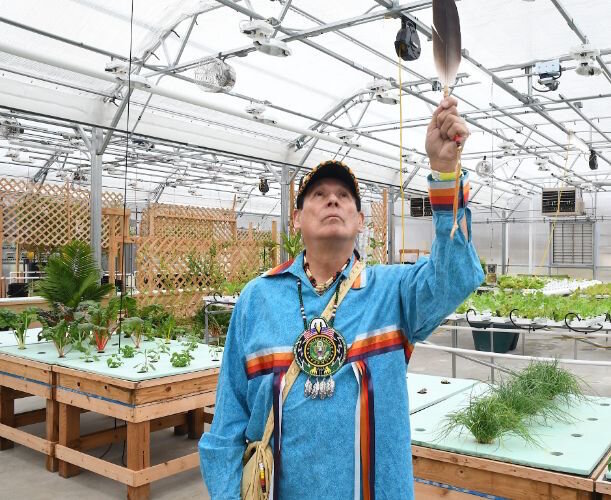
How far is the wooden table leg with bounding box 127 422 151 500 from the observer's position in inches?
130

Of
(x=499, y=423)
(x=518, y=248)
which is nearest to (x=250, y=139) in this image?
(x=499, y=423)

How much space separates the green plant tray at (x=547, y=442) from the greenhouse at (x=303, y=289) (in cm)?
1

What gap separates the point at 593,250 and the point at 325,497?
20526 millimetres

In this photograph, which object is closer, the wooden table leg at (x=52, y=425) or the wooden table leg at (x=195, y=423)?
the wooden table leg at (x=52, y=425)

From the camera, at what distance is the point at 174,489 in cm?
356

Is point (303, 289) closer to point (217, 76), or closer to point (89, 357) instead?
point (89, 357)

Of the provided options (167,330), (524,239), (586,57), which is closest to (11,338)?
(167,330)

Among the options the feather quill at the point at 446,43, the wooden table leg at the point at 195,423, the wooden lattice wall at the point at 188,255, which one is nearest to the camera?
the feather quill at the point at 446,43

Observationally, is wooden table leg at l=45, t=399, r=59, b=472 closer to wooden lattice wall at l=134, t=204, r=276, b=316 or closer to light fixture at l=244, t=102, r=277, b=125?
wooden lattice wall at l=134, t=204, r=276, b=316

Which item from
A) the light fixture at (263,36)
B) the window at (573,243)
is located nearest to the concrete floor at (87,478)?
the light fixture at (263,36)

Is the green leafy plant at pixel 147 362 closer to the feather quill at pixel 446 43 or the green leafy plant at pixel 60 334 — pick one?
the green leafy plant at pixel 60 334

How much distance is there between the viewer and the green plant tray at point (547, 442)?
187cm

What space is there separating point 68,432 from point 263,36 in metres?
3.93

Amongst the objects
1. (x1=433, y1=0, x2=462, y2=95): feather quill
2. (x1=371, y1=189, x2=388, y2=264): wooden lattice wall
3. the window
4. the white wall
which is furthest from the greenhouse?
the window
